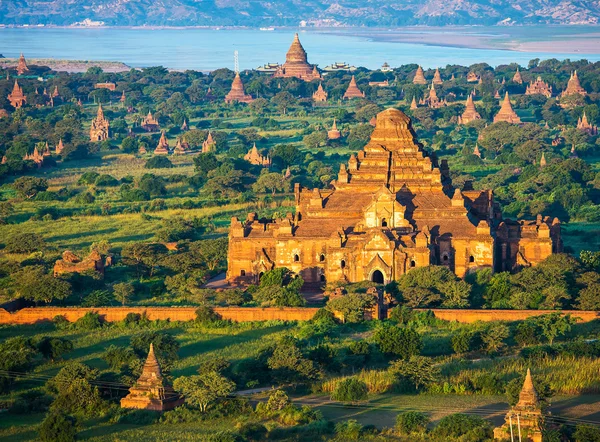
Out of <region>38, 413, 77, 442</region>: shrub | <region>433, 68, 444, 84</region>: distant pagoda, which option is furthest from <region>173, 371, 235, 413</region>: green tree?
<region>433, 68, 444, 84</region>: distant pagoda

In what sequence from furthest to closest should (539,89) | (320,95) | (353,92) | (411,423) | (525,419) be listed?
(353,92) < (539,89) < (320,95) < (411,423) < (525,419)

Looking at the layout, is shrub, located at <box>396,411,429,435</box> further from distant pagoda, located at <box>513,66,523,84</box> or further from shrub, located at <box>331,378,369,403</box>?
distant pagoda, located at <box>513,66,523,84</box>

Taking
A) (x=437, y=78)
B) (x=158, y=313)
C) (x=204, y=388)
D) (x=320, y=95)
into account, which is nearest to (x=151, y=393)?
(x=204, y=388)

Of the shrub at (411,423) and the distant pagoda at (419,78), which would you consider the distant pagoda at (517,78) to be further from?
the shrub at (411,423)

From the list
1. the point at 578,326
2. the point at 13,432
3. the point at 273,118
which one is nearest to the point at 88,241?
the point at 578,326

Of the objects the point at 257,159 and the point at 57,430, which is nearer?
the point at 57,430

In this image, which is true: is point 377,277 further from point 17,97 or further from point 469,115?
point 17,97
